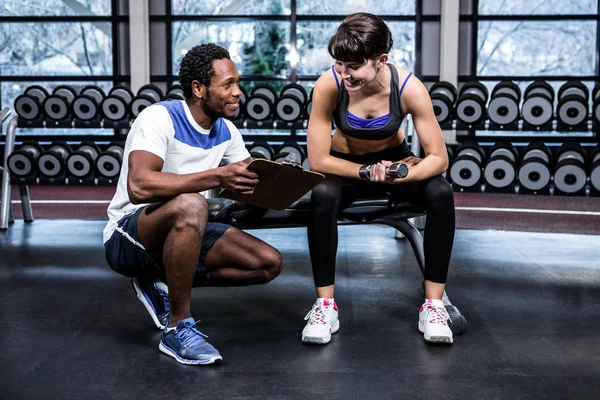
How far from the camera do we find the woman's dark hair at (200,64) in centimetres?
195

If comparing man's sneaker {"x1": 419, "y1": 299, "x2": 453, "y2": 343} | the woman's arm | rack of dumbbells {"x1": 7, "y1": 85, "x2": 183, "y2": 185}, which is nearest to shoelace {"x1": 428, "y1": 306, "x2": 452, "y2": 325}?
man's sneaker {"x1": 419, "y1": 299, "x2": 453, "y2": 343}

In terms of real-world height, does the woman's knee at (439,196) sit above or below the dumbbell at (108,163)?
below

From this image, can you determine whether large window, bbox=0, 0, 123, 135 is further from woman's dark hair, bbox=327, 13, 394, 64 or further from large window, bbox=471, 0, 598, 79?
woman's dark hair, bbox=327, 13, 394, 64

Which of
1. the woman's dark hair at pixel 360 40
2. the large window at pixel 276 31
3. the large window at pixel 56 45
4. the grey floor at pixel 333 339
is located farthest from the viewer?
the large window at pixel 56 45

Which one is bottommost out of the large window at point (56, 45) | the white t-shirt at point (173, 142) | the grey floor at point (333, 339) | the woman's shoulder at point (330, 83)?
the grey floor at point (333, 339)

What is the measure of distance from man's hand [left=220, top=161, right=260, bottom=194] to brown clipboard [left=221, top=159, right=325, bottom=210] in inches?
0.9

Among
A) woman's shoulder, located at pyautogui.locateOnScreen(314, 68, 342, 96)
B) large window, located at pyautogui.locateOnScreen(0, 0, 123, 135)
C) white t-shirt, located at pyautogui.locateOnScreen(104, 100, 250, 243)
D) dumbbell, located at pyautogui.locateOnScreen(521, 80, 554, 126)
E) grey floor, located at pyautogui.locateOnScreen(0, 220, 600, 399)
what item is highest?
large window, located at pyautogui.locateOnScreen(0, 0, 123, 135)

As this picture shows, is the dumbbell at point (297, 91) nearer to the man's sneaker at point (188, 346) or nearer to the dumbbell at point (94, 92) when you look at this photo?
the dumbbell at point (94, 92)

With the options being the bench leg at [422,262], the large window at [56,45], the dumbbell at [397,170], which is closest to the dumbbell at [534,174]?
the bench leg at [422,262]

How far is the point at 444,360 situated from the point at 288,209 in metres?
0.72

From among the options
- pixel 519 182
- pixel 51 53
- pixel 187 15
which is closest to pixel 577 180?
pixel 519 182

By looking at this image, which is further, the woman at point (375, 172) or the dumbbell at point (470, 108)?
the dumbbell at point (470, 108)

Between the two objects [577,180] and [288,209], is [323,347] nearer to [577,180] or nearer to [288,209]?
[288,209]

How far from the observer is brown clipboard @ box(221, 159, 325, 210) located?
1.74 meters
